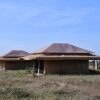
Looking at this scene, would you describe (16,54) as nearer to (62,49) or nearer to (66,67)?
(62,49)

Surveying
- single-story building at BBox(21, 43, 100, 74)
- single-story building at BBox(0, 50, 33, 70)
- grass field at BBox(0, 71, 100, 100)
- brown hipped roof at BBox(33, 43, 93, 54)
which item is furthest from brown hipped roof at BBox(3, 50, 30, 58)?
grass field at BBox(0, 71, 100, 100)

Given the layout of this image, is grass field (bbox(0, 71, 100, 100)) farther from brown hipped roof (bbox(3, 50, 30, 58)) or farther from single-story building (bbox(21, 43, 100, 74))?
brown hipped roof (bbox(3, 50, 30, 58))

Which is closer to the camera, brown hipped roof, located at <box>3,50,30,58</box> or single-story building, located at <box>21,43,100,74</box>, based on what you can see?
single-story building, located at <box>21,43,100,74</box>

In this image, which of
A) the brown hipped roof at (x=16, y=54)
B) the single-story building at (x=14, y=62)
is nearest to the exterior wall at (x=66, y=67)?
the single-story building at (x=14, y=62)

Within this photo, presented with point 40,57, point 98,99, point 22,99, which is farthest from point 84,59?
point 22,99

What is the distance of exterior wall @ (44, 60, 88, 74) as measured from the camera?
43969mm

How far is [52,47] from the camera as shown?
46.9 m

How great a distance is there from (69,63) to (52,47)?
3.77m

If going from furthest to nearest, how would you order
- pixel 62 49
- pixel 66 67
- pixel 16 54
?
pixel 16 54
pixel 62 49
pixel 66 67

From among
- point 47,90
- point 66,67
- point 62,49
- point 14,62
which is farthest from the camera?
point 14,62

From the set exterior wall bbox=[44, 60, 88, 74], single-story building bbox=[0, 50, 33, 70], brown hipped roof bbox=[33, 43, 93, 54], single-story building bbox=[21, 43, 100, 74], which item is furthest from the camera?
single-story building bbox=[0, 50, 33, 70]

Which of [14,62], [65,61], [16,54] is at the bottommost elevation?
[14,62]

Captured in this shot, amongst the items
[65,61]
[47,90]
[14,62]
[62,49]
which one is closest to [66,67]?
[65,61]

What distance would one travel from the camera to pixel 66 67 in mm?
44281
